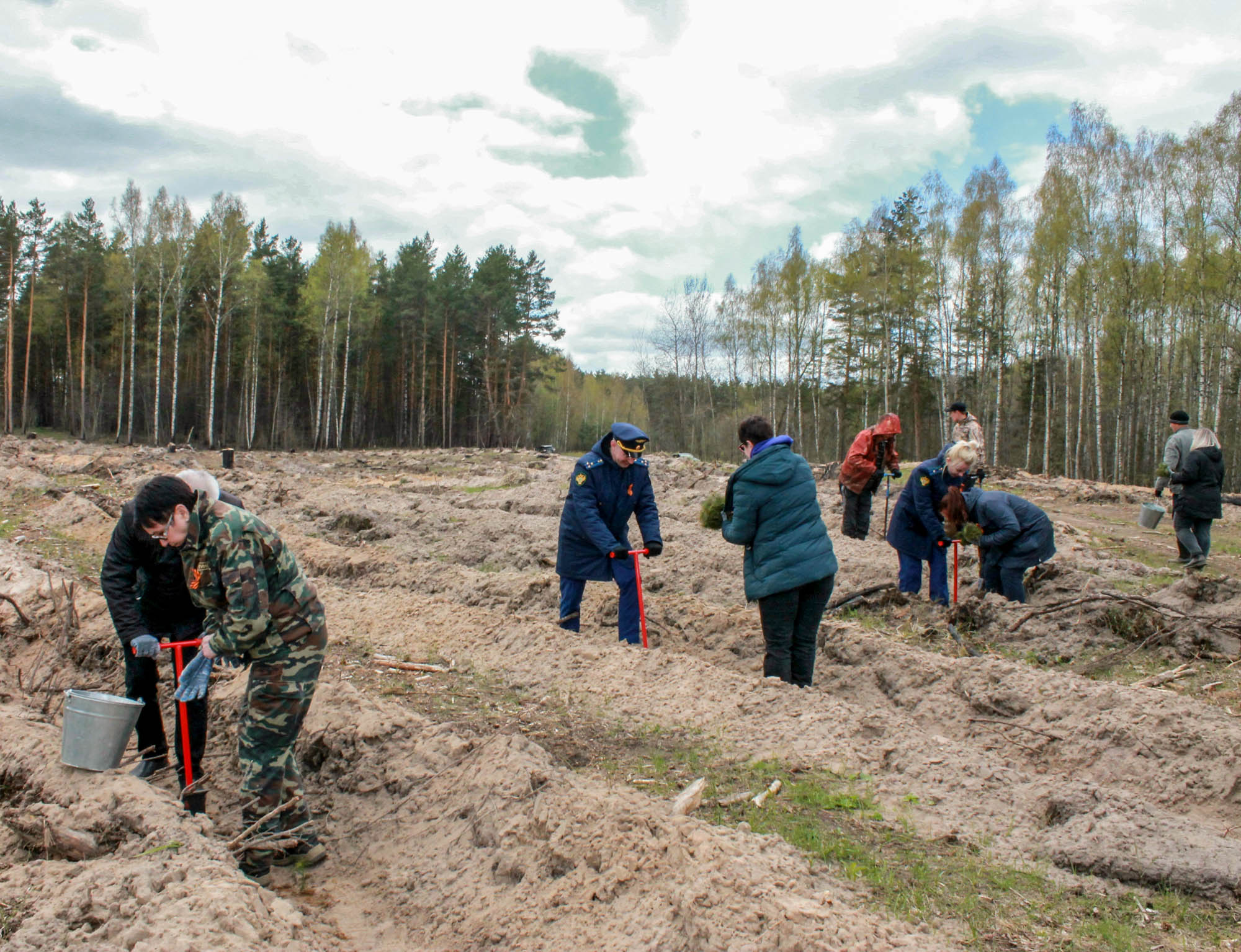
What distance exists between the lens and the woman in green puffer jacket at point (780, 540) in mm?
5102

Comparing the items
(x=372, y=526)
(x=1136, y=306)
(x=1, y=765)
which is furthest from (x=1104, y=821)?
(x=1136, y=306)

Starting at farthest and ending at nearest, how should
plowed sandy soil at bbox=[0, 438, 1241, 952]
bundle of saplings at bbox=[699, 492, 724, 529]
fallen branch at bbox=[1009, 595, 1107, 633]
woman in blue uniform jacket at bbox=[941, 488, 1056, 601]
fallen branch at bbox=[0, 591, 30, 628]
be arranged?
woman in blue uniform jacket at bbox=[941, 488, 1056, 601] < fallen branch at bbox=[1009, 595, 1107, 633] < fallen branch at bbox=[0, 591, 30, 628] < bundle of saplings at bbox=[699, 492, 724, 529] < plowed sandy soil at bbox=[0, 438, 1241, 952]

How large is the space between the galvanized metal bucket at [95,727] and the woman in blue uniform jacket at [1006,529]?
243 inches

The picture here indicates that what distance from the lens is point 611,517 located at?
652 cm

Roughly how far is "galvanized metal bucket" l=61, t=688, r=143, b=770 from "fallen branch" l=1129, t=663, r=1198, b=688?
615cm

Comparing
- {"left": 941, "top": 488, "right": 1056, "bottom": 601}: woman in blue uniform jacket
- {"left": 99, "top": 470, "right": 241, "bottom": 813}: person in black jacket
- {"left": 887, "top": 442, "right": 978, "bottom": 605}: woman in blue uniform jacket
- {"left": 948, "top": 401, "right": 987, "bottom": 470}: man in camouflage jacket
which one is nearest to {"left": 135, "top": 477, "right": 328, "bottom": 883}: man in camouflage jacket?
{"left": 99, "top": 470, "right": 241, "bottom": 813}: person in black jacket

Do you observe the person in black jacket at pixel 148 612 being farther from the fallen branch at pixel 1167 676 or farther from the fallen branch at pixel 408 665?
the fallen branch at pixel 1167 676

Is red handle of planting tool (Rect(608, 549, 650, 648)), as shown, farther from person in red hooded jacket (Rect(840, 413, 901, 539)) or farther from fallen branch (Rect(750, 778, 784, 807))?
person in red hooded jacket (Rect(840, 413, 901, 539))

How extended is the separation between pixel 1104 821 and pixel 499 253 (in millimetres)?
45070

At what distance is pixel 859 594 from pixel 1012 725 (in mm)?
2985

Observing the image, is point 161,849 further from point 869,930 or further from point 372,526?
point 372,526

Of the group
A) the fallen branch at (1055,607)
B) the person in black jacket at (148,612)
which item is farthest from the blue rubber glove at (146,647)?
the fallen branch at (1055,607)

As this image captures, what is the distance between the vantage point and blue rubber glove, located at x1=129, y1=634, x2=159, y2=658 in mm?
4004

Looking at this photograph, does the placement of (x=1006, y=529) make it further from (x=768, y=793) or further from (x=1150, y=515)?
(x=1150, y=515)
